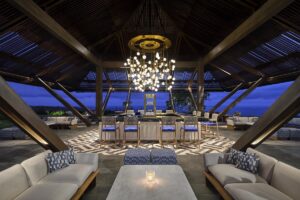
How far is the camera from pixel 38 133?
138 inches

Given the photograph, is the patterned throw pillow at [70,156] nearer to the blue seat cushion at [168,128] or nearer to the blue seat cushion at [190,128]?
the blue seat cushion at [168,128]

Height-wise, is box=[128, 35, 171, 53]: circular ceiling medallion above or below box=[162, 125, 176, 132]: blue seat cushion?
above

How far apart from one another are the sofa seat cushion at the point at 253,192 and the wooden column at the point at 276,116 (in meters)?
1.26

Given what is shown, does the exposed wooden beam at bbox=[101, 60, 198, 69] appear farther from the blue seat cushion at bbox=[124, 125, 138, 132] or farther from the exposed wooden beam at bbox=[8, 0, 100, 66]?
the blue seat cushion at bbox=[124, 125, 138, 132]

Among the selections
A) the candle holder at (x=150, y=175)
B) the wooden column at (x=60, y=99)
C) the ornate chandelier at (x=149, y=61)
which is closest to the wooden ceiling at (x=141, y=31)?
the wooden column at (x=60, y=99)

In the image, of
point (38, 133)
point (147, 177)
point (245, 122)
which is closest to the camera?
point (147, 177)

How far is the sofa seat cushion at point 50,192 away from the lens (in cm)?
214

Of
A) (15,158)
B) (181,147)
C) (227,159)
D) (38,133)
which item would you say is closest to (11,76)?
(15,158)

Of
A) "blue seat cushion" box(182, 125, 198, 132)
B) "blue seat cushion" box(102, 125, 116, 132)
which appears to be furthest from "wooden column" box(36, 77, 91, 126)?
"blue seat cushion" box(182, 125, 198, 132)

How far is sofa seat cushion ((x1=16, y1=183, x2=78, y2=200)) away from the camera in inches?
84.2

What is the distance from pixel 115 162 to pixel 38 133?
2.01m

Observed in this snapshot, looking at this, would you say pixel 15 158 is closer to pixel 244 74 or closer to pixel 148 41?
pixel 148 41

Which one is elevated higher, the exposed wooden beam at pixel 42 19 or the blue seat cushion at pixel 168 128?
the exposed wooden beam at pixel 42 19

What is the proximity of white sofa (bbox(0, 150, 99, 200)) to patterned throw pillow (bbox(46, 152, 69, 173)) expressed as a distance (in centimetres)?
7
